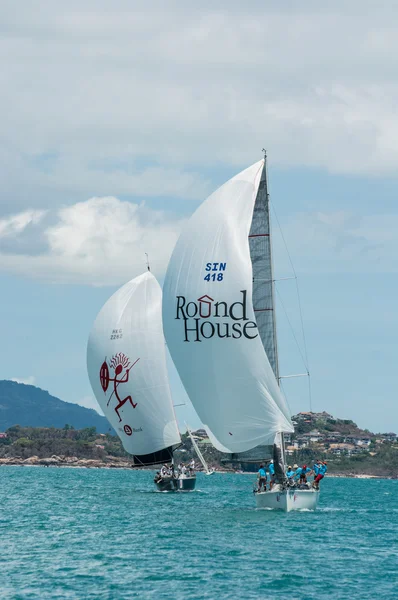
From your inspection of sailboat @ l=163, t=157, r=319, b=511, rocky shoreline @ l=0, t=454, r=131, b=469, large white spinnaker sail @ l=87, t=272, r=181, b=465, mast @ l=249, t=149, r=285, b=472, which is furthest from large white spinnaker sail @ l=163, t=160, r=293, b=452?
rocky shoreline @ l=0, t=454, r=131, b=469

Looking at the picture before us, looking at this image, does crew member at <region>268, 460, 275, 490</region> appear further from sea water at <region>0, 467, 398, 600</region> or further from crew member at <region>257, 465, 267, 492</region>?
sea water at <region>0, 467, 398, 600</region>

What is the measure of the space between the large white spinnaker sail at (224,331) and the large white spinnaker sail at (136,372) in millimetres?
20772

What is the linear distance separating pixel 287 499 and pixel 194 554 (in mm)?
9220

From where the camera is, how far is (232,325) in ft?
137

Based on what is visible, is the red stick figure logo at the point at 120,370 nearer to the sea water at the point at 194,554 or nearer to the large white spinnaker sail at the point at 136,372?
the large white spinnaker sail at the point at 136,372

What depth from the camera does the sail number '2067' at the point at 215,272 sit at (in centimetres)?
4184

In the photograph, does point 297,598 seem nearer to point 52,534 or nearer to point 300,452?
point 52,534

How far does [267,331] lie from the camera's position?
1673 inches

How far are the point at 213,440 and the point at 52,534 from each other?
26.4ft

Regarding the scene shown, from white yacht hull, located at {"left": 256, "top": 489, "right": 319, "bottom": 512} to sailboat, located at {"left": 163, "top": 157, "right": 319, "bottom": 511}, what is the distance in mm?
41

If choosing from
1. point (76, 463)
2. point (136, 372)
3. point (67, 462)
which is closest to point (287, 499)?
point (136, 372)

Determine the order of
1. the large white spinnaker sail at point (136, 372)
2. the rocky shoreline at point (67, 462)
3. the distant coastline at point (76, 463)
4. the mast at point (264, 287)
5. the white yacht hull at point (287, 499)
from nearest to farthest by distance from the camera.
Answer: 1. the white yacht hull at point (287, 499)
2. the mast at point (264, 287)
3. the large white spinnaker sail at point (136, 372)
4. the distant coastline at point (76, 463)
5. the rocky shoreline at point (67, 462)

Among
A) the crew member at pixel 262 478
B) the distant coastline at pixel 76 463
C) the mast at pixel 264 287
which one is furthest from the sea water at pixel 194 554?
the distant coastline at pixel 76 463

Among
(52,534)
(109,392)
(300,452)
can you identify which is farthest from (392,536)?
(300,452)
